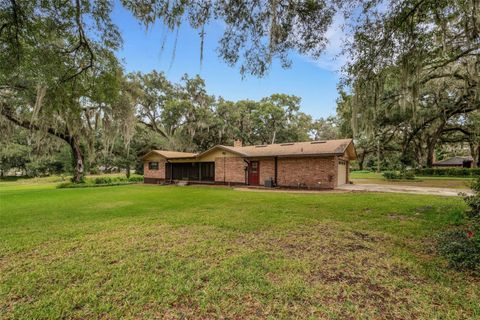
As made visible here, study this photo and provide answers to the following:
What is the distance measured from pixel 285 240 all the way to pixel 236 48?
444cm

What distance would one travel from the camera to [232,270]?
3.29 metres

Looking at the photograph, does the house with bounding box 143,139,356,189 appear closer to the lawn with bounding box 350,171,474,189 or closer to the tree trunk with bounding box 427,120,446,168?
the lawn with bounding box 350,171,474,189

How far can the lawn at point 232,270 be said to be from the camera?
2.46 meters

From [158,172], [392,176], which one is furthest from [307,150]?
[158,172]

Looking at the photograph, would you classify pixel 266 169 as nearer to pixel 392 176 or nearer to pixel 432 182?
pixel 392 176

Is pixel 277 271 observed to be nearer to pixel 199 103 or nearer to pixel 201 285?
pixel 201 285

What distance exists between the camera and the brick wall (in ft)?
53.2

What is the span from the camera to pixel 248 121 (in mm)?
29109

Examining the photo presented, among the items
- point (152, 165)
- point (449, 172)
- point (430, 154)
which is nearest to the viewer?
point (152, 165)

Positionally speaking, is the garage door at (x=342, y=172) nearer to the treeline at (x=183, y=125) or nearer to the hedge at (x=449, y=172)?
the hedge at (x=449, y=172)

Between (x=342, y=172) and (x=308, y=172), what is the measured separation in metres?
3.14

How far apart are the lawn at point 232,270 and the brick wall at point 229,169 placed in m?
10.0

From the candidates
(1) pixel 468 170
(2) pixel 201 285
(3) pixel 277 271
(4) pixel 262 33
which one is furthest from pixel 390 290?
(1) pixel 468 170

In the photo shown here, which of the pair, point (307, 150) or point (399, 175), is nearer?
point (307, 150)
